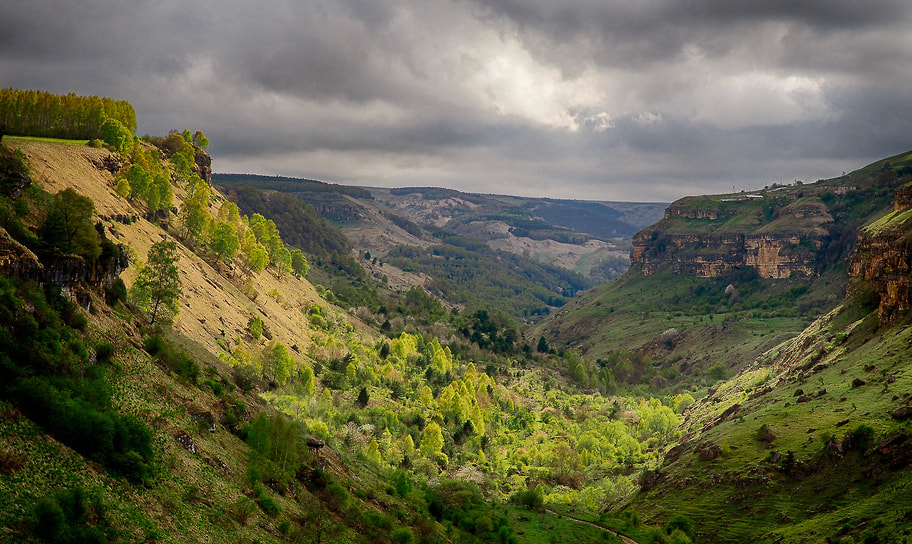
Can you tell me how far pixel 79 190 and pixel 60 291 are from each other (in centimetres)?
5996

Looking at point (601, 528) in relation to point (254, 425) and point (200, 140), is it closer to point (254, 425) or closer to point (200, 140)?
point (254, 425)

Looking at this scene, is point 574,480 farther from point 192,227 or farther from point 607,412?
point 192,227

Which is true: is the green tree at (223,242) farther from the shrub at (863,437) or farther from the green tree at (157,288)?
the shrub at (863,437)

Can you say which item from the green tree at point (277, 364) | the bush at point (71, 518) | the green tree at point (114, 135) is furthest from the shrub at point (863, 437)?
the green tree at point (114, 135)

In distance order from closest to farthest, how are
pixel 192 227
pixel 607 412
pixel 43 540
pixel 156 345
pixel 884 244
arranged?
pixel 43 540 < pixel 156 345 < pixel 884 244 < pixel 192 227 < pixel 607 412

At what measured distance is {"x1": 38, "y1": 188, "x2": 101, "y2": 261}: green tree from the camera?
169ft

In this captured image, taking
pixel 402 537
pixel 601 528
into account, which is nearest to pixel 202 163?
pixel 601 528

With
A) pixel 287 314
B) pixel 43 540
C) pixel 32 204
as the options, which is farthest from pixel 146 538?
pixel 287 314

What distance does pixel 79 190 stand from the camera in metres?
98.8

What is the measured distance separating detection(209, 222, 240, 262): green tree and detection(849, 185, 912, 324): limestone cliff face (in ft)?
426

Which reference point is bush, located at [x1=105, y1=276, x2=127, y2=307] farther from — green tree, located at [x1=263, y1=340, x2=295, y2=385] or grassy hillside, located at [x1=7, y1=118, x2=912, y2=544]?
green tree, located at [x1=263, y1=340, x2=295, y2=385]

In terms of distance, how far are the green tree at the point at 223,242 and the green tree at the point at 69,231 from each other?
274 feet

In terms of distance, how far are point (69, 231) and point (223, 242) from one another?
87.2 metres

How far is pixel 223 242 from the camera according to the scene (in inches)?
5423
